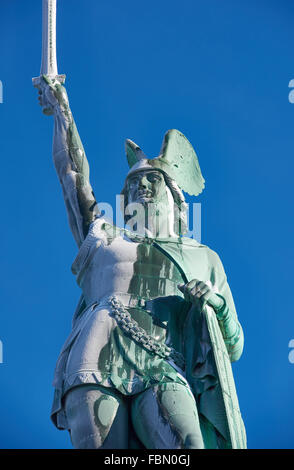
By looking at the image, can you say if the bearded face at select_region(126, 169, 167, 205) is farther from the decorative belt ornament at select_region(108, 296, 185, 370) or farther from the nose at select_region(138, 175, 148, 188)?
the decorative belt ornament at select_region(108, 296, 185, 370)

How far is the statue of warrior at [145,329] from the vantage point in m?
12.5

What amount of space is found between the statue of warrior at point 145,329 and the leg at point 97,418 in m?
0.01

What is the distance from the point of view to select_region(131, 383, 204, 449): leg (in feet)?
39.9

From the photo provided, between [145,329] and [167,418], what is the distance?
1.35m

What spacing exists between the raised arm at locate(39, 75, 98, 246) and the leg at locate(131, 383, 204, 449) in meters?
3.03

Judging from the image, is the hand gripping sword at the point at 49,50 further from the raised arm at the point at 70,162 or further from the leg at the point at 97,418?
the leg at the point at 97,418

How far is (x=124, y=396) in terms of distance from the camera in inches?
500

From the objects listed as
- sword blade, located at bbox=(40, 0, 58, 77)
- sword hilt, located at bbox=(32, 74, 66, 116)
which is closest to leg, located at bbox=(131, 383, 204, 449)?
sword hilt, located at bbox=(32, 74, 66, 116)

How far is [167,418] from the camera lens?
12336mm

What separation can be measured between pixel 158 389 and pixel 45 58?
20.4 ft

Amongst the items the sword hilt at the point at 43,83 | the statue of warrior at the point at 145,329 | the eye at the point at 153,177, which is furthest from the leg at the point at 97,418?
the sword hilt at the point at 43,83

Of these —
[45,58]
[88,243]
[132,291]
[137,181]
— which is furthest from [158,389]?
[45,58]

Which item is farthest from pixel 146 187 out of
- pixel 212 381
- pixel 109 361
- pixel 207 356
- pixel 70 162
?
pixel 212 381

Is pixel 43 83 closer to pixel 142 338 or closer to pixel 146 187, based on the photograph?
pixel 146 187
